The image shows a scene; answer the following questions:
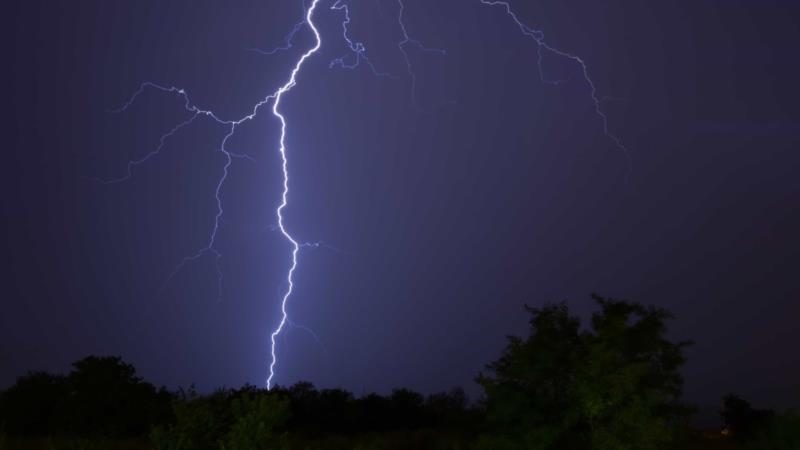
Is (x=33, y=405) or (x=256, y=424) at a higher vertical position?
(x=33, y=405)

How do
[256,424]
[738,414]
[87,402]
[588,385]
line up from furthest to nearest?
[738,414]
[87,402]
[588,385]
[256,424]

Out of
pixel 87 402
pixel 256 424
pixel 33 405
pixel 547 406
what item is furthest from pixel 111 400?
pixel 256 424

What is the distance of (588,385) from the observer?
12.6m

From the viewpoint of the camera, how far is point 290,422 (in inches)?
781

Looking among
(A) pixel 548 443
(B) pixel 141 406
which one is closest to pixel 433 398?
(B) pixel 141 406

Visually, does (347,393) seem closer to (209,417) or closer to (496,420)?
(496,420)

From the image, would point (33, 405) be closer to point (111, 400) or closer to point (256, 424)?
point (111, 400)

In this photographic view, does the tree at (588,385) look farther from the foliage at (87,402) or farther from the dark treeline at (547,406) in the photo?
the foliage at (87,402)

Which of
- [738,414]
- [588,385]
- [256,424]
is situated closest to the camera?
[256,424]

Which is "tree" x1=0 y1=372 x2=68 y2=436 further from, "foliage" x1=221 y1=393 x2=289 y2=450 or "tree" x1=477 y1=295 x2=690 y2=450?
"foliage" x1=221 y1=393 x2=289 y2=450

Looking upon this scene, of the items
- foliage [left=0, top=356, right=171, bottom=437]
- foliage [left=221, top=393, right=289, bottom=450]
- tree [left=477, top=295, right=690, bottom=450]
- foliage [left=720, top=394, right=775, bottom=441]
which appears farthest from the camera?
foliage [left=720, top=394, right=775, bottom=441]

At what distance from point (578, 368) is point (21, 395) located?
15319 mm

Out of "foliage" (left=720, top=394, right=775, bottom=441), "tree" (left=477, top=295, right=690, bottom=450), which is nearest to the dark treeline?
"tree" (left=477, top=295, right=690, bottom=450)

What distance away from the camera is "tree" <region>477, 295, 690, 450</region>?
12.3 metres
